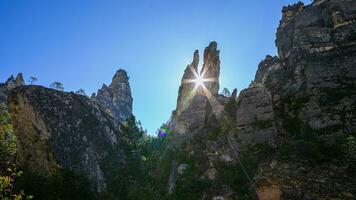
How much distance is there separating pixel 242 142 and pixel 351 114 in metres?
13.3

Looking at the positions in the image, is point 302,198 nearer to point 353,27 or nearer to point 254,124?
point 254,124

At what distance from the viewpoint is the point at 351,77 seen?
42.0 metres

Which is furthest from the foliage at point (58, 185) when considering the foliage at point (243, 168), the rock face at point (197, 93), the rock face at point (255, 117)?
the rock face at point (197, 93)

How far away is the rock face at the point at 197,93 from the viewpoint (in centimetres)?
5537

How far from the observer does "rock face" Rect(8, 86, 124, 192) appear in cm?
4072

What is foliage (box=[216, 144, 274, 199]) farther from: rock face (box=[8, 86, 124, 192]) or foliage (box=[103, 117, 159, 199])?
rock face (box=[8, 86, 124, 192])

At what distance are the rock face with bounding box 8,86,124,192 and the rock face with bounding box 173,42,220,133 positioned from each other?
14.6m

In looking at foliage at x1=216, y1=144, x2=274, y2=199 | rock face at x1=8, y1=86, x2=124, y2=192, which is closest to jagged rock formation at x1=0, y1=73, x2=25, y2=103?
rock face at x1=8, y1=86, x2=124, y2=192

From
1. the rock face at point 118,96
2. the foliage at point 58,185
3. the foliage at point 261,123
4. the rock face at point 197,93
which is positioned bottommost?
the foliage at point 58,185

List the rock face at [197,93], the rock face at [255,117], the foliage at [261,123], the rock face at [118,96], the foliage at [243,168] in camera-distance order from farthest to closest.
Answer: the rock face at [118,96] < the rock face at [197,93] < the foliage at [261,123] < the rock face at [255,117] < the foliage at [243,168]

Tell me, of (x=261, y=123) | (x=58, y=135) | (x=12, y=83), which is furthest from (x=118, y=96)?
(x=261, y=123)

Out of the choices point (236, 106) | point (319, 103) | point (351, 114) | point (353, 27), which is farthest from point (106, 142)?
point (353, 27)

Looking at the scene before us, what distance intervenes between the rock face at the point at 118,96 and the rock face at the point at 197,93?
169ft

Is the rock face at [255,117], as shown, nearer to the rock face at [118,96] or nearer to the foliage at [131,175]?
the foliage at [131,175]
